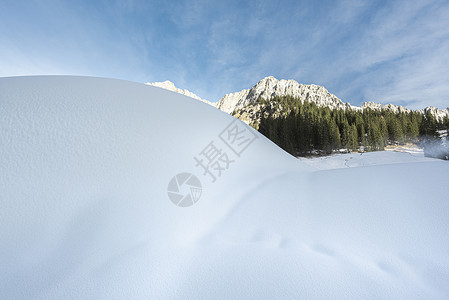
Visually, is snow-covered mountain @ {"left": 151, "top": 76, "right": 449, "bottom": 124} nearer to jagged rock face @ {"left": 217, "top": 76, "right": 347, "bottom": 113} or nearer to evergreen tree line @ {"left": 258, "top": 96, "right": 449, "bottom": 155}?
jagged rock face @ {"left": 217, "top": 76, "right": 347, "bottom": 113}

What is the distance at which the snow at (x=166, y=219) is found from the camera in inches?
44.9

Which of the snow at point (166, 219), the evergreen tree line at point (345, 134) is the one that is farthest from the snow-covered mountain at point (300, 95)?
the snow at point (166, 219)

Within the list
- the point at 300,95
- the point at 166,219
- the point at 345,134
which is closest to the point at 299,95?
the point at 300,95

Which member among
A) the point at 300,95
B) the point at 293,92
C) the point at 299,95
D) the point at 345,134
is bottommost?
the point at 345,134

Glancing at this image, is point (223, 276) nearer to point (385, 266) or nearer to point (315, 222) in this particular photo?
point (315, 222)

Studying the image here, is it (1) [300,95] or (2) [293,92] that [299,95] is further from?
(2) [293,92]

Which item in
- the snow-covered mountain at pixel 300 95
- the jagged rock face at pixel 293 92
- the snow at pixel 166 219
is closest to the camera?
the snow at pixel 166 219

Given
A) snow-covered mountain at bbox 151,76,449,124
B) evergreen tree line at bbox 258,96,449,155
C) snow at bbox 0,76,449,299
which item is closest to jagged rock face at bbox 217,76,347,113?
snow-covered mountain at bbox 151,76,449,124

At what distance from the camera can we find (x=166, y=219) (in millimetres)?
1656

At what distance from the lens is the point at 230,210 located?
6.43 feet

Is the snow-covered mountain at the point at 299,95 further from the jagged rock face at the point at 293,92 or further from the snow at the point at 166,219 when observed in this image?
the snow at the point at 166,219

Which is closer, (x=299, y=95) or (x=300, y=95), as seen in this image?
(x=299, y=95)

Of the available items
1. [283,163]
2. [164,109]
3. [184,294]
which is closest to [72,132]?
[164,109]

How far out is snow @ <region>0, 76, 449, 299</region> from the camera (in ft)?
3.74
